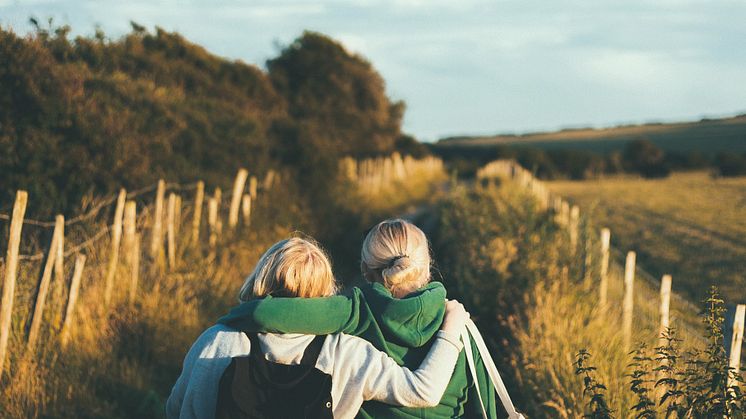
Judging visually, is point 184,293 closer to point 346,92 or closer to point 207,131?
point 207,131

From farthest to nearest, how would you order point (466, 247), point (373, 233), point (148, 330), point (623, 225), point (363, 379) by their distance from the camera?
point (623, 225), point (466, 247), point (148, 330), point (373, 233), point (363, 379)

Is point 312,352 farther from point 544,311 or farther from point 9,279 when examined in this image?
point 544,311

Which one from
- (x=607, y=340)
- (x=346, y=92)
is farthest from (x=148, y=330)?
(x=346, y=92)

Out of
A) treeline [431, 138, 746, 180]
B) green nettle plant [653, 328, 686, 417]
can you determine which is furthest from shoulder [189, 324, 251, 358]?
treeline [431, 138, 746, 180]

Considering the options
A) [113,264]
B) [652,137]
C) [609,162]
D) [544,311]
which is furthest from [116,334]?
[652,137]

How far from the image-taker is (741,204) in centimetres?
3123

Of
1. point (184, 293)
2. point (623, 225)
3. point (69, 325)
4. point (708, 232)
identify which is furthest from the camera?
point (623, 225)

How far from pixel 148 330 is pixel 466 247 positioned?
18.7 feet

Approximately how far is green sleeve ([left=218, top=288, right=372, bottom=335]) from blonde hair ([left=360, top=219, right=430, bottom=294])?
27 cm

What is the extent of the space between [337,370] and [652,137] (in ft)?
333

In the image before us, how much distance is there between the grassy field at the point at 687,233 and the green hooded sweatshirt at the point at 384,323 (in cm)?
728

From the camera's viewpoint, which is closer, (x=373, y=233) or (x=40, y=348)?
(x=373, y=233)

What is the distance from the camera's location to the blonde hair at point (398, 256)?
373 cm

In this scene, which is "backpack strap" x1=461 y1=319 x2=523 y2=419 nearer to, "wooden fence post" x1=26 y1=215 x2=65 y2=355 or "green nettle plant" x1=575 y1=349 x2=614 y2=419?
"green nettle plant" x1=575 y1=349 x2=614 y2=419
